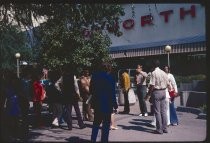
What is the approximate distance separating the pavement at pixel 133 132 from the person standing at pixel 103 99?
3.26 feet

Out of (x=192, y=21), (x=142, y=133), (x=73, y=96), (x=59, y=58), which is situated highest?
(x=192, y=21)

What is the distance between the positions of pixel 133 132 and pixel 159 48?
13.8 meters

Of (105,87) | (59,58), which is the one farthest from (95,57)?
(105,87)

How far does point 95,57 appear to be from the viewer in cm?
2091

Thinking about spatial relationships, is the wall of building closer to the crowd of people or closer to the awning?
the awning

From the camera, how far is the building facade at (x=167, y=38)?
21.9 metres

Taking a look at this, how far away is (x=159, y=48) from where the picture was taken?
23.2 metres

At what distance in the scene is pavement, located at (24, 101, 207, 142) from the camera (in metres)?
8.89

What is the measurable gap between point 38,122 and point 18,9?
4.40 meters

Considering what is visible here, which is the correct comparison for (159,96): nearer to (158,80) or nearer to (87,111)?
(158,80)

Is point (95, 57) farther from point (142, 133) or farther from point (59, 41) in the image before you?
point (142, 133)

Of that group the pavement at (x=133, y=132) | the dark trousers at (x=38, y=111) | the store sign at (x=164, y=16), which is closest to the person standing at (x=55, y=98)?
the pavement at (x=133, y=132)

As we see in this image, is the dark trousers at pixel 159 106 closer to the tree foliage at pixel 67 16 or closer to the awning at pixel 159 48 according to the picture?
the tree foliage at pixel 67 16

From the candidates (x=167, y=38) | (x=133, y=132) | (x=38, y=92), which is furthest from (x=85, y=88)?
(x=167, y=38)
